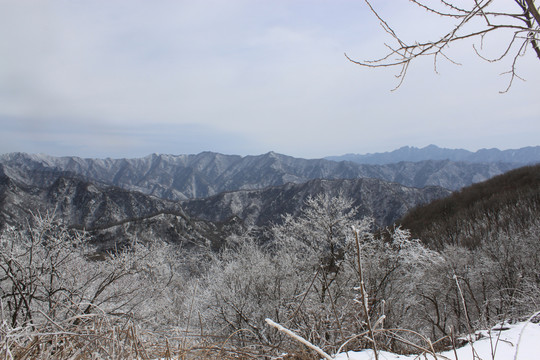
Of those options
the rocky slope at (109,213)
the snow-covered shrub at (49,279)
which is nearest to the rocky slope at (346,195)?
the rocky slope at (109,213)

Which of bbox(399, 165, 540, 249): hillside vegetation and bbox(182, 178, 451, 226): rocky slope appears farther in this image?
bbox(182, 178, 451, 226): rocky slope

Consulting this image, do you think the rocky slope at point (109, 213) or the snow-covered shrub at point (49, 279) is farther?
the rocky slope at point (109, 213)

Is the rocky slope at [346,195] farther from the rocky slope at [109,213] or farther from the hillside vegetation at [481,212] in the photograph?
the hillside vegetation at [481,212]

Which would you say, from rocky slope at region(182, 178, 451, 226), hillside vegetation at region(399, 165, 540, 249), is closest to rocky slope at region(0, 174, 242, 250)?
rocky slope at region(182, 178, 451, 226)

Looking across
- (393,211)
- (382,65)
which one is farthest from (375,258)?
(393,211)

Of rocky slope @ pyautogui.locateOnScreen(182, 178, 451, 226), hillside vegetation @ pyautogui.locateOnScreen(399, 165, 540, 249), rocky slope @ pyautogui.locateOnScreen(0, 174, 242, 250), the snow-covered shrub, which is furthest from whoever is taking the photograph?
rocky slope @ pyautogui.locateOnScreen(182, 178, 451, 226)

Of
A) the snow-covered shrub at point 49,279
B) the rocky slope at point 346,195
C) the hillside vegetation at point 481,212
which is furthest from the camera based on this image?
the rocky slope at point 346,195

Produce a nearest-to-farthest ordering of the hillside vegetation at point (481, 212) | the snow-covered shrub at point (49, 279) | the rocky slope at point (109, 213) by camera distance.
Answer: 1. the snow-covered shrub at point (49, 279)
2. the hillside vegetation at point (481, 212)
3. the rocky slope at point (109, 213)

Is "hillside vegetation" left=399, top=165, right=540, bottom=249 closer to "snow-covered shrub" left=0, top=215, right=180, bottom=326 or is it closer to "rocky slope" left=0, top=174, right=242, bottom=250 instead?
"snow-covered shrub" left=0, top=215, right=180, bottom=326

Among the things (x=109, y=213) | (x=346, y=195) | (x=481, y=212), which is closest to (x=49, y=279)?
(x=481, y=212)

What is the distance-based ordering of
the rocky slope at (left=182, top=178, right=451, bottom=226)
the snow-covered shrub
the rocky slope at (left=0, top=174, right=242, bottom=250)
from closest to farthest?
the snow-covered shrub, the rocky slope at (left=0, top=174, right=242, bottom=250), the rocky slope at (left=182, top=178, right=451, bottom=226)

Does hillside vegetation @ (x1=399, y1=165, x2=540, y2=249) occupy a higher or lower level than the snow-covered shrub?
lower

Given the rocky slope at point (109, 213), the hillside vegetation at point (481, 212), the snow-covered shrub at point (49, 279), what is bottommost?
the rocky slope at point (109, 213)

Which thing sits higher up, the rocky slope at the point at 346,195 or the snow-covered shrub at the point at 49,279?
the snow-covered shrub at the point at 49,279
